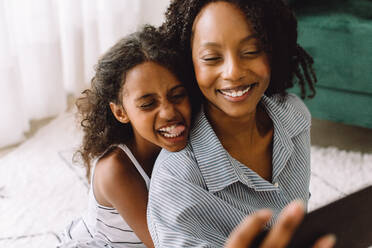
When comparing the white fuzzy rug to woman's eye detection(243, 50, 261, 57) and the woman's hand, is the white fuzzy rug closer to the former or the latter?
woman's eye detection(243, 50, 261, 57)

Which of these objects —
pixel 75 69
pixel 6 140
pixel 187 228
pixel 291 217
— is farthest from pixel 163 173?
pixel 75 69

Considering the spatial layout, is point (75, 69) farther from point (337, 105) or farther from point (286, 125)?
point (286, 125)

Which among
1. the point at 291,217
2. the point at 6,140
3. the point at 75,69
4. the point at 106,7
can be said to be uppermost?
the point at 291,217

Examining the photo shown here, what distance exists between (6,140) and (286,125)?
128 cm

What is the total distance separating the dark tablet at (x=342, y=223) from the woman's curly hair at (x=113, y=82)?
52 centimetres

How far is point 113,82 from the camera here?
1.01 m

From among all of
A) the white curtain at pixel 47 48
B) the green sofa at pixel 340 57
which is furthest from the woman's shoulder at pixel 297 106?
the white curtain at pixel 47 48

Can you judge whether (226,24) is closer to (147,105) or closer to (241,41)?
(241,41)

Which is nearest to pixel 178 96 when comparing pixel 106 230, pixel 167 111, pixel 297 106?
pixel 167 111

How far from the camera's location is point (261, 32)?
794 mm

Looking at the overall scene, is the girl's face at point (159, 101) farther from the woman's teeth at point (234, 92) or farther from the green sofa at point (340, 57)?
the green sofa at point (340, 57)

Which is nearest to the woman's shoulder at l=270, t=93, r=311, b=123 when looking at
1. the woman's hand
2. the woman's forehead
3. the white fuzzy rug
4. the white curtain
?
the woman's forehead

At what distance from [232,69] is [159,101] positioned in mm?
232

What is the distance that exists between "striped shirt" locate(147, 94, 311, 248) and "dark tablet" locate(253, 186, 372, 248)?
268 mm
